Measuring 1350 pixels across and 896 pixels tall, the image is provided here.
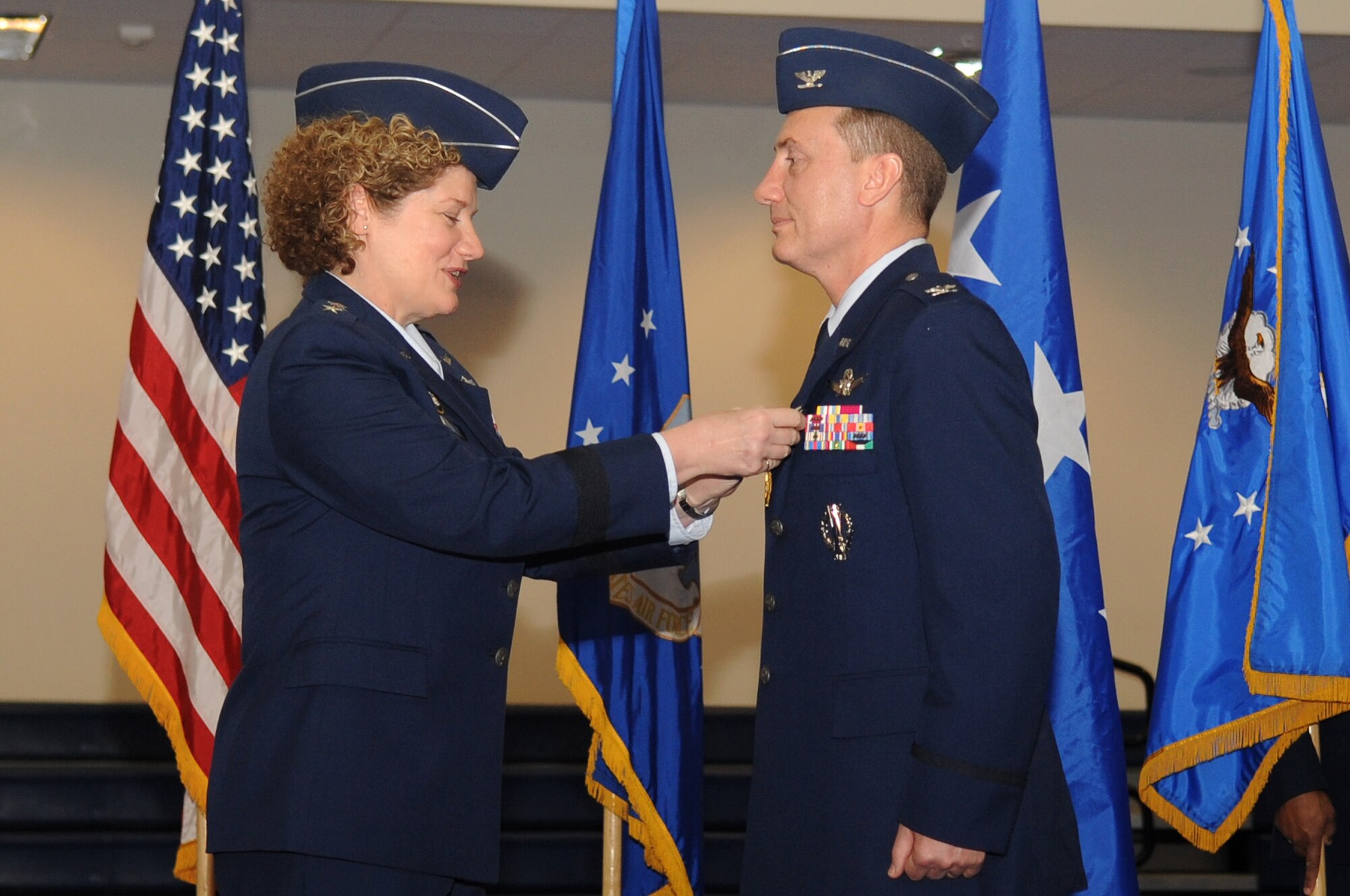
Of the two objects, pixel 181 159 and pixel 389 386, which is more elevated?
pixel 181 159

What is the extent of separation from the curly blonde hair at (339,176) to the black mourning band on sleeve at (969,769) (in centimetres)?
104

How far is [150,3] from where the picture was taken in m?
5.18

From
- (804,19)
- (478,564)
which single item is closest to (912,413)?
(478,564)

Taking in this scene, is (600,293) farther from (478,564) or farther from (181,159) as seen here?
(478,564)

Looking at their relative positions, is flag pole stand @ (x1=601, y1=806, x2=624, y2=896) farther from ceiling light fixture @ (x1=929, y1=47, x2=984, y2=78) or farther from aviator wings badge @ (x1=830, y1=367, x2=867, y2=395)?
ceiling light fixture @ (x1=929, y1=47, x2=984, y2=78)

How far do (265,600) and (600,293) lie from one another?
155 centimetres

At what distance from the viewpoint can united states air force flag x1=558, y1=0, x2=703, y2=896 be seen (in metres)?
3.21

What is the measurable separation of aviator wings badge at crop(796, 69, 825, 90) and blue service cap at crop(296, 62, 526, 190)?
433 mm

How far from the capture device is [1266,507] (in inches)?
108

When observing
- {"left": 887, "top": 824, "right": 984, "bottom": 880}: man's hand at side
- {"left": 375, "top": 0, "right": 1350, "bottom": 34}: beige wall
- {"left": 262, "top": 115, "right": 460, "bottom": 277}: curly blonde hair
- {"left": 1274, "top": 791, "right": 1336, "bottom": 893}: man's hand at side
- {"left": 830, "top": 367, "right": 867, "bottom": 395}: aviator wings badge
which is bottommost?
{"left": 1274, "top": 791, "right": 1336, "bottom": 893}: man's hand at side

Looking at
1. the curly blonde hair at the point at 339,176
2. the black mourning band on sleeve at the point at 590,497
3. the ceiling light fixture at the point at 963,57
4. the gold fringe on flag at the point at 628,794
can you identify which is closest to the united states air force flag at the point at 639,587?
the gold fringe on flag at the point at 628,794

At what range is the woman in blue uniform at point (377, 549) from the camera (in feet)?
6.10

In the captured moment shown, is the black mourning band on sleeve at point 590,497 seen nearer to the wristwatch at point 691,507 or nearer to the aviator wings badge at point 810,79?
the wristwatch at point 691,507

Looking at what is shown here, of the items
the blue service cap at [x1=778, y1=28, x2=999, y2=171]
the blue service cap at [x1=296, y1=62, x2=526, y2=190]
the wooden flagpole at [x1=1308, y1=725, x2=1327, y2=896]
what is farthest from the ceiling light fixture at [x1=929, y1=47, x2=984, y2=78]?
the blue service cap at [x1=296, y1=62, x2=526, y2=190]
